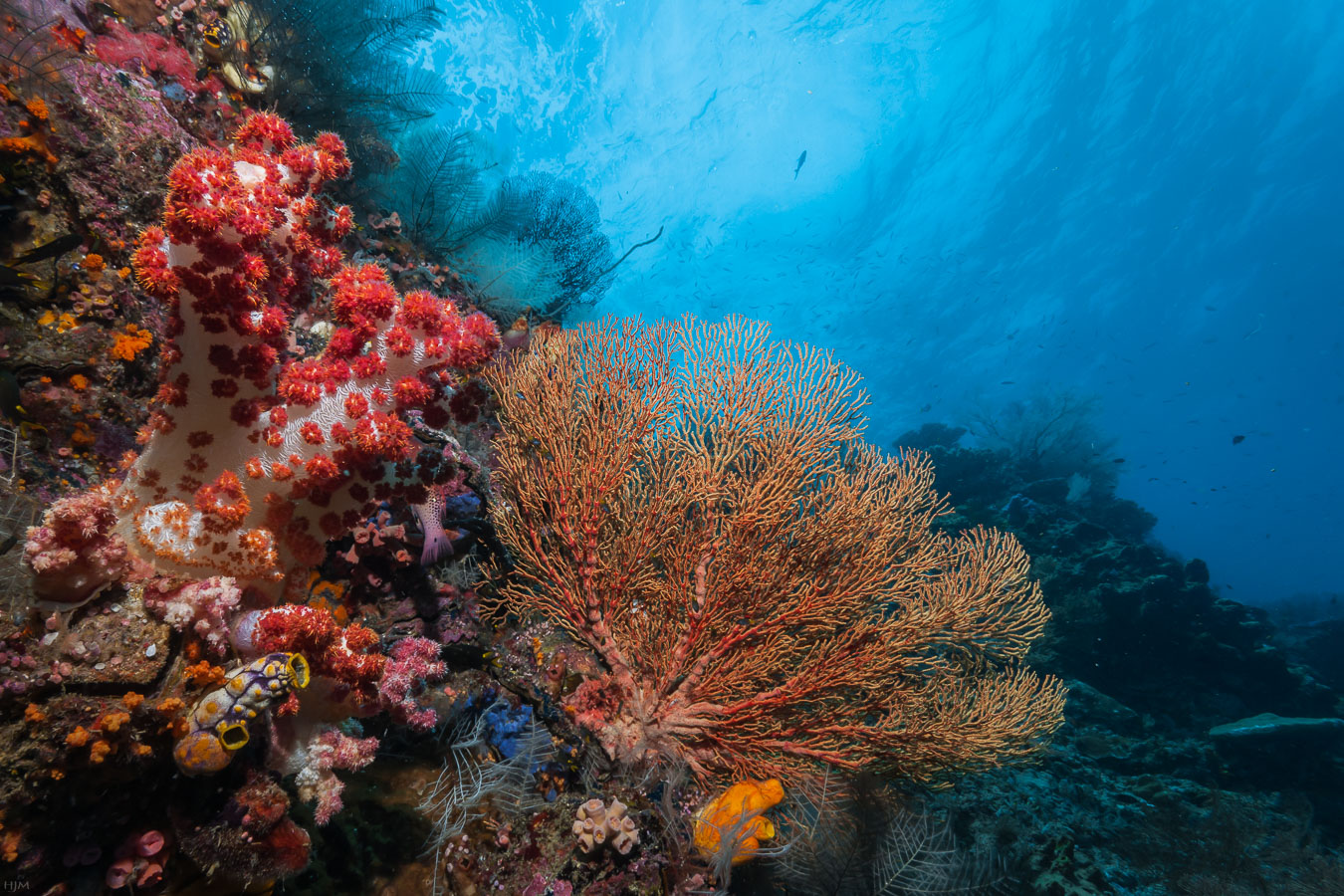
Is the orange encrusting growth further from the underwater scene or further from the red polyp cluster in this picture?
the red polyp cluster

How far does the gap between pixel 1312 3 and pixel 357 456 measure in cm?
4629

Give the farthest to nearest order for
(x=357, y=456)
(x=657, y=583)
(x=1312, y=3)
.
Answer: (x=1312, y=3) → (x=657, y=583) → (x=357, y=456)

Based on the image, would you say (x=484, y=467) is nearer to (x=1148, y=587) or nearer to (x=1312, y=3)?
(x=1148, y=587)

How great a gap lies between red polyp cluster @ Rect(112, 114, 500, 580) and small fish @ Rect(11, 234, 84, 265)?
1524mm

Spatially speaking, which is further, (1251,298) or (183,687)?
(1251,298)

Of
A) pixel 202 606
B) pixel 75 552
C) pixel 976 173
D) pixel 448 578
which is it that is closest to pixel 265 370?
pixel 75 552

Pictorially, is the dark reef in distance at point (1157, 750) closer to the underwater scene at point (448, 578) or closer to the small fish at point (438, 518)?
the underwater scene at point (448, 578)

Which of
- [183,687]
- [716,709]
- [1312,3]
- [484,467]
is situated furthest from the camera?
[1312,3]

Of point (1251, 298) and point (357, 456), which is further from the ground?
point (1251, 298)

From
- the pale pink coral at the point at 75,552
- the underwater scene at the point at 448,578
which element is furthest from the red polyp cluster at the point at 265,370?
the pale pink coral at the point at 75,552

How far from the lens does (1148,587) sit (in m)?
12.2

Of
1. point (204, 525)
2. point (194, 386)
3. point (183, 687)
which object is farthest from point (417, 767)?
point (194, 386)

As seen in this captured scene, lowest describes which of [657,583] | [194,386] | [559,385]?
[194,386]

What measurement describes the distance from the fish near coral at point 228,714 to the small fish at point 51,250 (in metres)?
2.82
